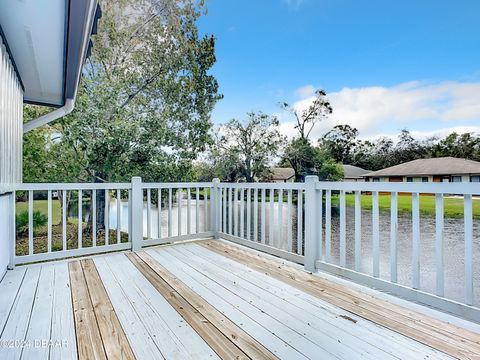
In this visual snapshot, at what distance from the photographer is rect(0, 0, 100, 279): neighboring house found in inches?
71.5

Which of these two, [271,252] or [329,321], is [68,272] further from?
Answer: [329,321]

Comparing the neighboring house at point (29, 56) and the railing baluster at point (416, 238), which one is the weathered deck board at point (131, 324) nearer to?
the neighboring house at point (29, 56)

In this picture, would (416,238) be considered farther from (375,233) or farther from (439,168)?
(439,168)

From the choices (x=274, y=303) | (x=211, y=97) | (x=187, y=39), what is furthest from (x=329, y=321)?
(x=187, y=39)

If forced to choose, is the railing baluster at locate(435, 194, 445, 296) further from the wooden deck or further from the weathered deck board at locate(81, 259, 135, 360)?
the weathered deck board at locate(81, 259, 135, 360)

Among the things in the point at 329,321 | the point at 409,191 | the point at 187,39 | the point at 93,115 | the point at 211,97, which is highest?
the point at 187,39

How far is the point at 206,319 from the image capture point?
1.64 m

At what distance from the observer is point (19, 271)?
8.23ft

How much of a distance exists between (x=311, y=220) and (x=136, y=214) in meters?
2.07

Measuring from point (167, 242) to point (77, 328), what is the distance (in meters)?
2.00

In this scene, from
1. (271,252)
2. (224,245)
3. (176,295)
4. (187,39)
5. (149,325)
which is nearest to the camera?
(149,325)

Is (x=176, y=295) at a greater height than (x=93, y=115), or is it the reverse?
(x=93, y=115)

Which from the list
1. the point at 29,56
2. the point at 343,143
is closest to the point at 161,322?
the point at 29,56

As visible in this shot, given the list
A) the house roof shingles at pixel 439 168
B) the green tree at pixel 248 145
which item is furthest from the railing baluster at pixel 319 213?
the house roof shingles at pixel 439 168
